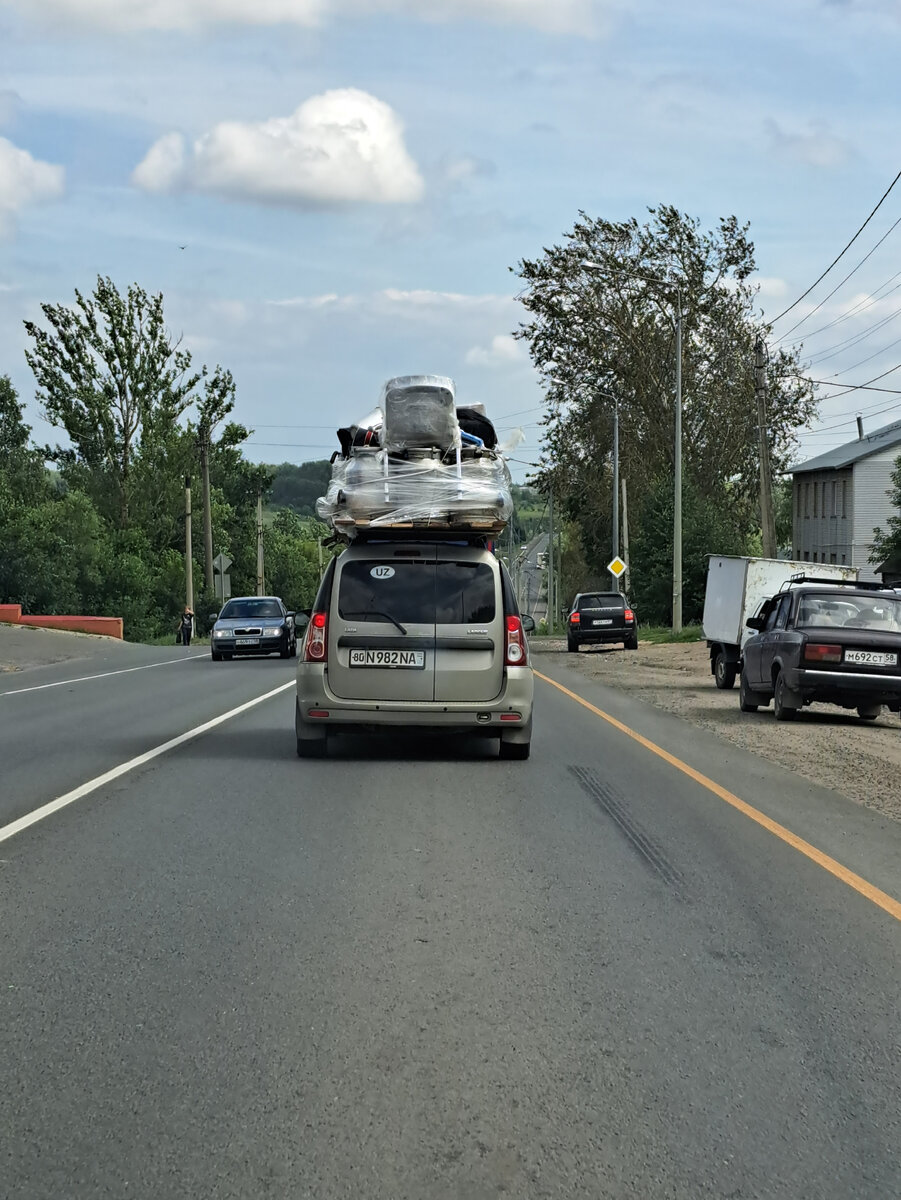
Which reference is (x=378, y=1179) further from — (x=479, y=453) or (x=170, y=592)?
(x=170, y=592)

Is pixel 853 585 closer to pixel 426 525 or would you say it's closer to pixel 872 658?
pixel 872 658

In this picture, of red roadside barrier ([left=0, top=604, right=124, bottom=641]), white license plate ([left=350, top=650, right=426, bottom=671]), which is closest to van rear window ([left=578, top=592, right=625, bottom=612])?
red roadside barrier ([left=0, top=604, right=124, bottom=641])

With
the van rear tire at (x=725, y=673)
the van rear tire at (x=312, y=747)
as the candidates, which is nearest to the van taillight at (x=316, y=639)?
the van rear tire at (x=312, y=747)

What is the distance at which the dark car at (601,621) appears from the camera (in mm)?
44375

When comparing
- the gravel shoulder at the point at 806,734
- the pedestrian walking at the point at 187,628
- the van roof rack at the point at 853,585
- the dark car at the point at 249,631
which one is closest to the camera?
the gravel shoulder at the point at 806,734

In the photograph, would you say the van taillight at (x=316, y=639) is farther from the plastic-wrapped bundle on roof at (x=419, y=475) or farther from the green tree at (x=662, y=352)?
the green tree at (x=662, y=352)

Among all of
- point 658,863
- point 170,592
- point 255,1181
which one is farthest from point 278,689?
point 170,592

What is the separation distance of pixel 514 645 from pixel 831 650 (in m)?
6.00

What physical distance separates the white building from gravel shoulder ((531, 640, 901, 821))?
40361 millimetres

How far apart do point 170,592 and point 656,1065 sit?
260ft

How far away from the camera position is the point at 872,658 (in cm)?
1773

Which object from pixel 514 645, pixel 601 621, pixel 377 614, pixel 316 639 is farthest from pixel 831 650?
pixel 601 621

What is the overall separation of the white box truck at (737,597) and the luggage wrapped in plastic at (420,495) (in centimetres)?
1291

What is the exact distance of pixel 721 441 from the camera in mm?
60469
